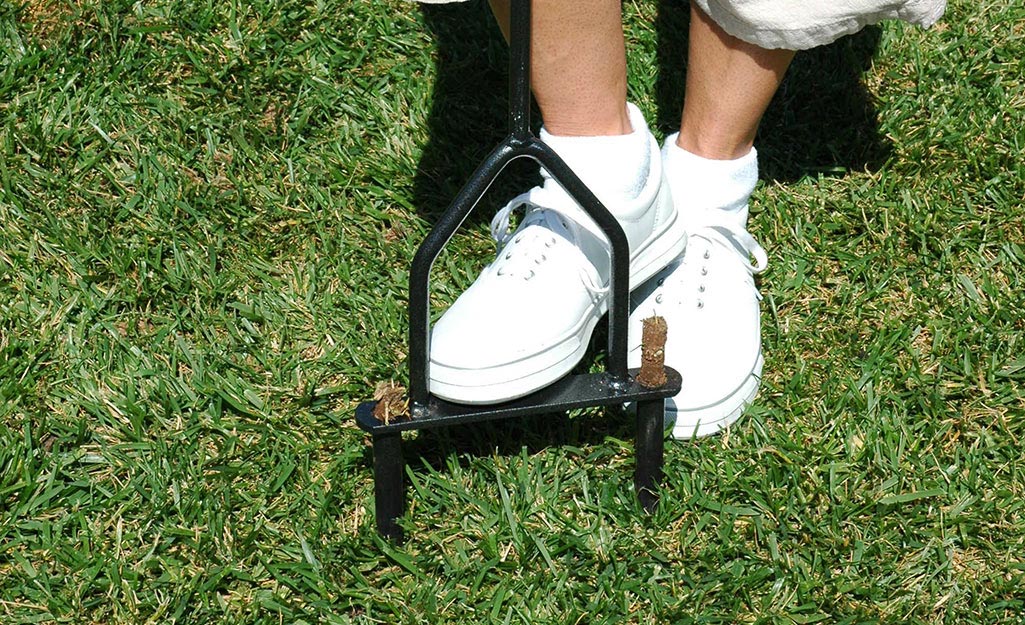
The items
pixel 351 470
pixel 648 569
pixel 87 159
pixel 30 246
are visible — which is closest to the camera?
pixel 648 569

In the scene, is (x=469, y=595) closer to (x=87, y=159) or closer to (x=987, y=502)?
(x=987, y=502)

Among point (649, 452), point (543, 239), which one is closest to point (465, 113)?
point (543, 239)

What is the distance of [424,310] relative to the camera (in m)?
1.55

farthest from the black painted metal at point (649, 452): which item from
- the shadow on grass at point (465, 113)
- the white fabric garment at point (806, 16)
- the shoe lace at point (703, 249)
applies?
the shadow on grass at point (465, 113)

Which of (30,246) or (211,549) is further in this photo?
(30,246)

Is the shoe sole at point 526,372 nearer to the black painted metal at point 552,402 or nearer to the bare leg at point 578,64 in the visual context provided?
the black painted metal at point 552,402

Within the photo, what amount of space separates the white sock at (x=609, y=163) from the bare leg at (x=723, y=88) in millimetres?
209

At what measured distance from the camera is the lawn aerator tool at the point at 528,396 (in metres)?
1.51

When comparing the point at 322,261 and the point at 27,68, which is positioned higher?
the point at 27,68

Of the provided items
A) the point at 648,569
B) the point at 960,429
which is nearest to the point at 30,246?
the point at 648,569

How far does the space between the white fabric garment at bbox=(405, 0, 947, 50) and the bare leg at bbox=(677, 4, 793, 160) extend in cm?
7

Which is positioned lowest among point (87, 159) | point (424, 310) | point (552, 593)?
point (552, 593)

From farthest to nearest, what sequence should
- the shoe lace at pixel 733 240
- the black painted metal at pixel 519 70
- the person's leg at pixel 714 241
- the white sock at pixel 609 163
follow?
the shoe lace at pixel 733 240
the person's leg at pixel 714 241
the white sock at pixel 609 163
the black painted metal at pixel 519 70

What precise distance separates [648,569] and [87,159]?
4.75 feet
